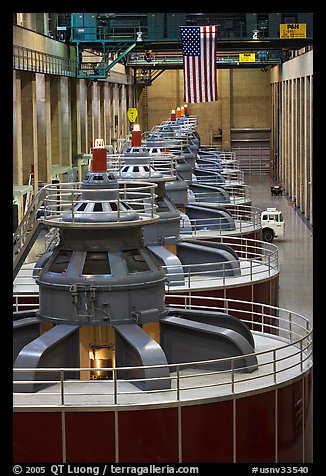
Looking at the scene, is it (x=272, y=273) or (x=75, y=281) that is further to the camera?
(x=272, y=273)

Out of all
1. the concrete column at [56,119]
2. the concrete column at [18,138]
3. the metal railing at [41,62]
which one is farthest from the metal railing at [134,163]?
the concrete column at [56,119]

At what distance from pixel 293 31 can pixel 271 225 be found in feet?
31.5

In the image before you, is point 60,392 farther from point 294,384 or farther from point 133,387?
point 294,384

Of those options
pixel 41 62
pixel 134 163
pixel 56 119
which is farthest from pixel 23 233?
pixel 56 119

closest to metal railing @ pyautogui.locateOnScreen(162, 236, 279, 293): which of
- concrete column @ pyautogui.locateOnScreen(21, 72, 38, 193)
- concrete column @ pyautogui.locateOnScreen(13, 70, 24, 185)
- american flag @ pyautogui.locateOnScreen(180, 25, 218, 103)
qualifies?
american flag @ pyautogui.locateOnScreen(180, 25, 218, 103)

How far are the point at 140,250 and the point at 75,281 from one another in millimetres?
1104

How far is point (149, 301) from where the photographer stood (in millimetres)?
15242

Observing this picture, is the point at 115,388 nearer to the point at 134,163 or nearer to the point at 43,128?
the point at 134,163

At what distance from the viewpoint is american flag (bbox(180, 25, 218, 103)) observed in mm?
33656
